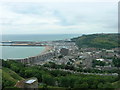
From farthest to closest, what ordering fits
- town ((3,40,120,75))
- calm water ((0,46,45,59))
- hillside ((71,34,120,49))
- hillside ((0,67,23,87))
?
hillside ((71,34,120,49)) → calm water ((0,46,45,59)) → town ((3,40,120,75)) → hillside ((0,67,23,87))

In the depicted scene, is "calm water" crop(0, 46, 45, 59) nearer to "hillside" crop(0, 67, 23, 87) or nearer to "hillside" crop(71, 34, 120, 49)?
"hillside" crop(71, 34, 120, 49)

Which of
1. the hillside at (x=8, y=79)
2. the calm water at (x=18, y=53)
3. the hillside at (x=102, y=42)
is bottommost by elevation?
the calm water at (x=18, y=53)

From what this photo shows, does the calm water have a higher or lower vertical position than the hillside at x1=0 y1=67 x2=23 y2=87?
lower

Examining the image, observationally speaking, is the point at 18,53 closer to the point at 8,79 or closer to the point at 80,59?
the point at 80,59

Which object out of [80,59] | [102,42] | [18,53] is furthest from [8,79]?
[102,42]

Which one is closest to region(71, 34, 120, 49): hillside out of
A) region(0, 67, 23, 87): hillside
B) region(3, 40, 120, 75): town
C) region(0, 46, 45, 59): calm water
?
region(3, 40, 120, 75): town

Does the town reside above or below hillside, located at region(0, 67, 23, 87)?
below

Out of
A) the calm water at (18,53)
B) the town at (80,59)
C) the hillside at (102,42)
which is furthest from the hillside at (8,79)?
the hillside at (102,42)

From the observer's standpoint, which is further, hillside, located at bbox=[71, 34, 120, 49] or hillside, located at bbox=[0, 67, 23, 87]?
hillside, located at bbox=[71, 34, 120, 49]

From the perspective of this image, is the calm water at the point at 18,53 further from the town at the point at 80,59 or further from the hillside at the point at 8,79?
the hillside at the point at 8,79

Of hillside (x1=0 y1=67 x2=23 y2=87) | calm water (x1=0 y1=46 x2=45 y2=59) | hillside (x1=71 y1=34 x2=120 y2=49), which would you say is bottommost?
calm water (x1=0 y1=46 x2=45 y2=59)

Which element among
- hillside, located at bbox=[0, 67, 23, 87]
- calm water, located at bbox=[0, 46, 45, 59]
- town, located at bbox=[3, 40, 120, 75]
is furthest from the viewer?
calm water, located at bbox=[0, 46, 45, 59]
